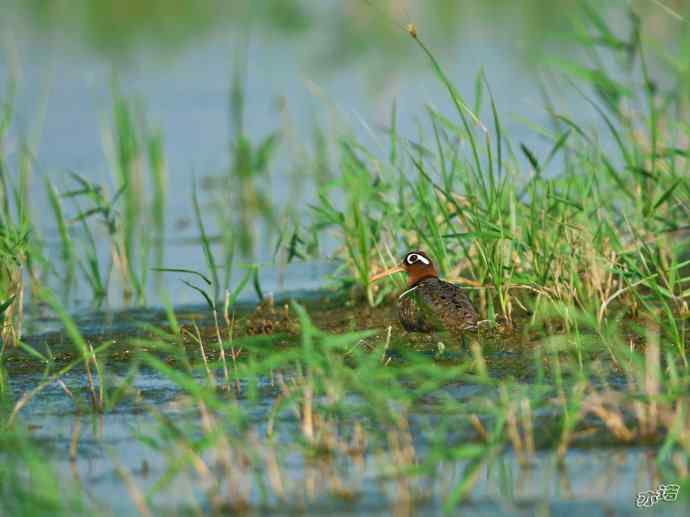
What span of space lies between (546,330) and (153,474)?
263cm

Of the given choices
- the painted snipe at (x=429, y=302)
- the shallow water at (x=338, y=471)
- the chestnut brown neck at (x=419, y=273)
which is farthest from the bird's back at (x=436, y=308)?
the shallow water at (x=338, y=471)

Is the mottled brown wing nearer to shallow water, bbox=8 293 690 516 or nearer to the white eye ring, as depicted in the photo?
the white eye ring

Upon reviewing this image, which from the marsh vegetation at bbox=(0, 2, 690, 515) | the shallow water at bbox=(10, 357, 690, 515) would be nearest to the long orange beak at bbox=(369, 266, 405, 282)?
the marsh vegetation at bbox=(0, 2, 690, 515)

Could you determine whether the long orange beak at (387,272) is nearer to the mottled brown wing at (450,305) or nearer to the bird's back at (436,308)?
the bird's back at (436,308)

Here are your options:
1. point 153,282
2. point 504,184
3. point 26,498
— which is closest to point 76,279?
point 153,282

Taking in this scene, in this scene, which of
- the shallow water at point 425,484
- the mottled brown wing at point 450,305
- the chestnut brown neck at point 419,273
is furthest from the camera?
the chestnut brown neck at point 419,273

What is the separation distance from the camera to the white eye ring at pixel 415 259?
7266 millimetres

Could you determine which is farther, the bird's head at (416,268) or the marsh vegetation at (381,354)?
the bird's head at (416,268)

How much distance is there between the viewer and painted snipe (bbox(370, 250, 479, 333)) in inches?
262

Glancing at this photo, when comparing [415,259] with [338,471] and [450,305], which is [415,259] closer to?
[450,305]

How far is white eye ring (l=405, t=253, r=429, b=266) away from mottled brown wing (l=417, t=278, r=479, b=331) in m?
0.31

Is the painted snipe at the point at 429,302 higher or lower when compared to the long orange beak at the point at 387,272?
lower

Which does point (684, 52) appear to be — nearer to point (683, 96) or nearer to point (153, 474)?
point (683, 96)

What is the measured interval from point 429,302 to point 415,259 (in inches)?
23.2
